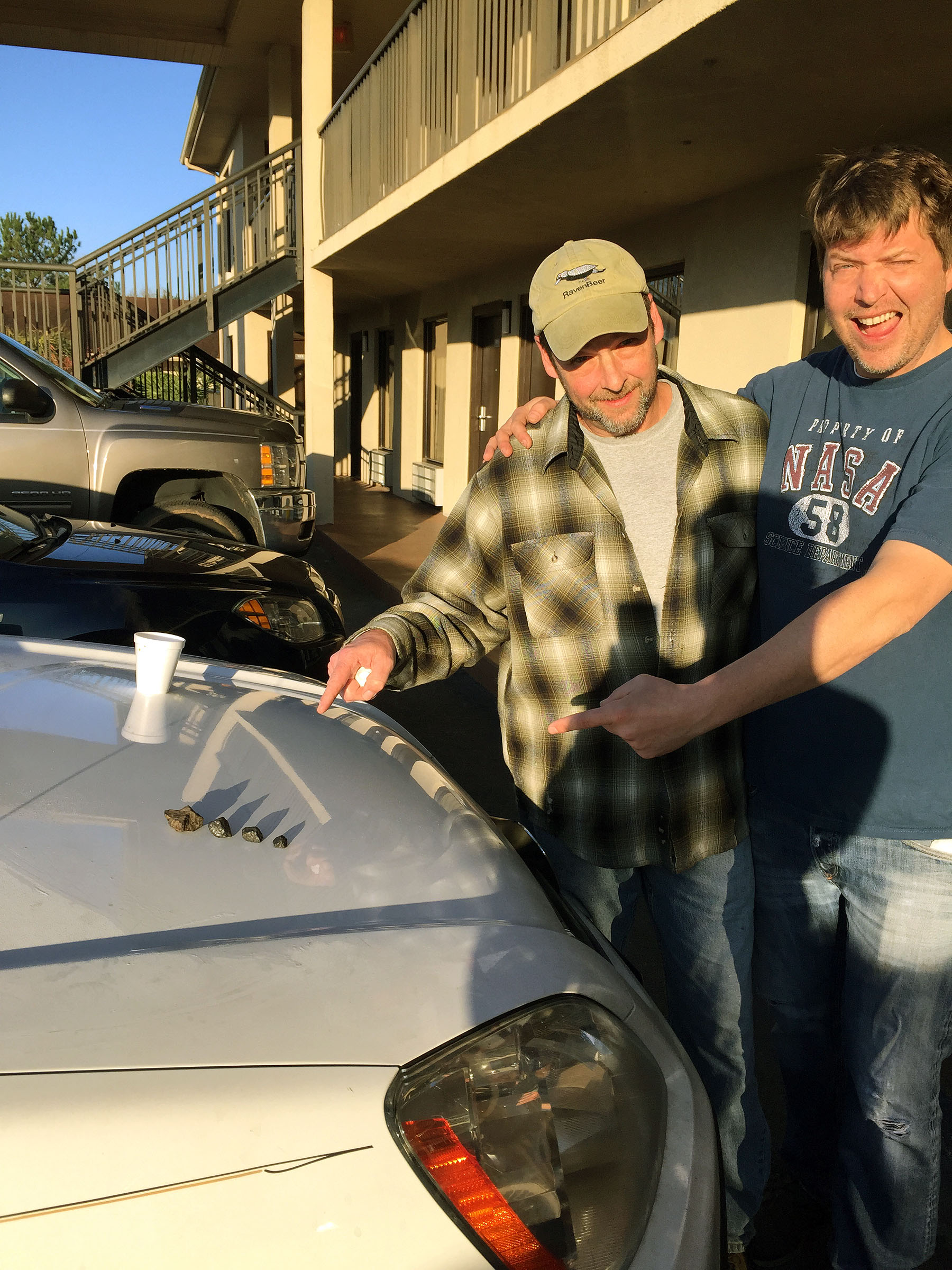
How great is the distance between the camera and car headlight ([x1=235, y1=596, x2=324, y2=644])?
3.93 m

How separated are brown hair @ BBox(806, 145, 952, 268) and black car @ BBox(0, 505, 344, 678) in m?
2.59

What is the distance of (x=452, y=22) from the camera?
25.3 feet

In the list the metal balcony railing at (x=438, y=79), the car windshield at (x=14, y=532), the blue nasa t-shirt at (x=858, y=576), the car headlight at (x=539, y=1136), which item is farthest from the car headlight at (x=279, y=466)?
the car headlight at (x=539, y=1136)

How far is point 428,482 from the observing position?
45.5 feet

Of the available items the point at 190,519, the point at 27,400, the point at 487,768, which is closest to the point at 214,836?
the point at 487,768

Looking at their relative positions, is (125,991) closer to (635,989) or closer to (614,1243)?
(614,1243)

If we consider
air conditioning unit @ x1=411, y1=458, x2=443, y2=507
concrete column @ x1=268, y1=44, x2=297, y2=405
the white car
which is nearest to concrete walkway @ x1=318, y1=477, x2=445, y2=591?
air conditioning unit @ x1=411, y1=458, x2=443, y2=507

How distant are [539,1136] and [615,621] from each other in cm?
101

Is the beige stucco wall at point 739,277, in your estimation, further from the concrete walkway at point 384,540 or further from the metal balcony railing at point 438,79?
the concrete walkway at point 384,540

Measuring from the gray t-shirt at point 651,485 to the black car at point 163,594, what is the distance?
2036 mm

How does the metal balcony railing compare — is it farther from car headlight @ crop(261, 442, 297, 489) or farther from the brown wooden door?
car headlight @ crop(261, 442, 297, 489)

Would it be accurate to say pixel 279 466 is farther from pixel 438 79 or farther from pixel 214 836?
pixel 214 836

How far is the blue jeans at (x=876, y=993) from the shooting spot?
1751 millimetres

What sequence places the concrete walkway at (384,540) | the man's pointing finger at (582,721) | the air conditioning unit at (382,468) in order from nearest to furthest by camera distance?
the man's pointing finger at (582,721)
the concrete walkway at (384,540)
the air conditioning unit at (382,468)
